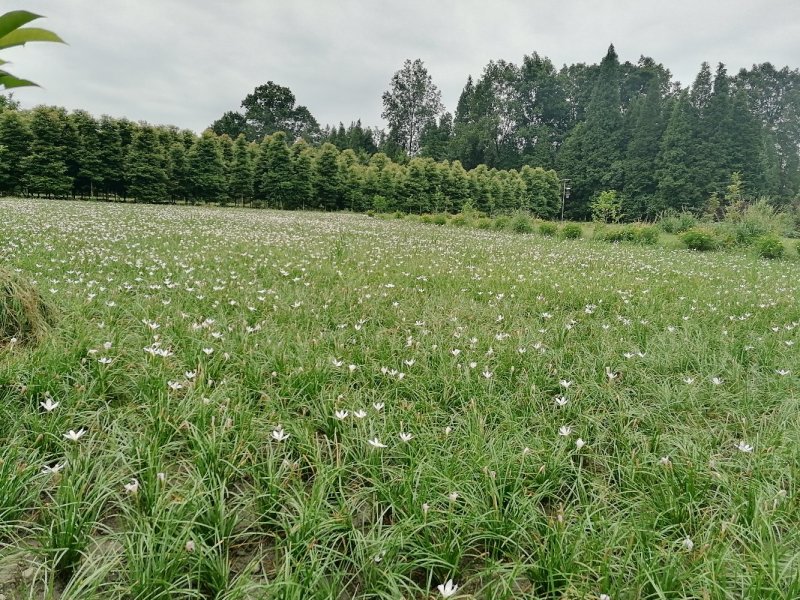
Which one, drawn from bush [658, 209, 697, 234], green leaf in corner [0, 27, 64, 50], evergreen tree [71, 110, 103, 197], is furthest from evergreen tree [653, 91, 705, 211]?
green leaf in corner [0, 27, 64, 50]

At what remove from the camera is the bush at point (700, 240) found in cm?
1639

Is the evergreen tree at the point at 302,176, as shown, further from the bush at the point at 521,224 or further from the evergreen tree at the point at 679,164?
the evergreen tree at the point at 679,164

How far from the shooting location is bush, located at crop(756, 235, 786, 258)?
14.5 metres

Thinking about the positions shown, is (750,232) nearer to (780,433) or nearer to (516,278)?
(516,278)

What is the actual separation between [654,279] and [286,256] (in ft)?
22.2

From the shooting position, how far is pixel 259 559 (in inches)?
57.2

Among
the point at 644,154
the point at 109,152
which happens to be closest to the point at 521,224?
the point at 109,152

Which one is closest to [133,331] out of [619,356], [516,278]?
[619,356]

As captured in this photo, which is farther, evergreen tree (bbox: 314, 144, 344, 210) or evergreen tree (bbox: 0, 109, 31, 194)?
evergreen tree (bbox: 314, 144, 344, 210)

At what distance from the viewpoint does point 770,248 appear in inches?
575

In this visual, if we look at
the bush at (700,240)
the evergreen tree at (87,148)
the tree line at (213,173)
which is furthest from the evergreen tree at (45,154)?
the bush at (700,240)

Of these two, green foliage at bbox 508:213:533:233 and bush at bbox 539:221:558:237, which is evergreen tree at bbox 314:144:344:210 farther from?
bush at bbox 539:221:558:237

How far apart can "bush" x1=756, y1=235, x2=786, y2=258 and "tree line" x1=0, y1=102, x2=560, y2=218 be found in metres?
14.9

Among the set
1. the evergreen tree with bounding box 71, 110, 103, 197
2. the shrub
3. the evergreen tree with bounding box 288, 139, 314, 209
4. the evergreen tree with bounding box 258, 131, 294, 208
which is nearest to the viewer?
the shrub
